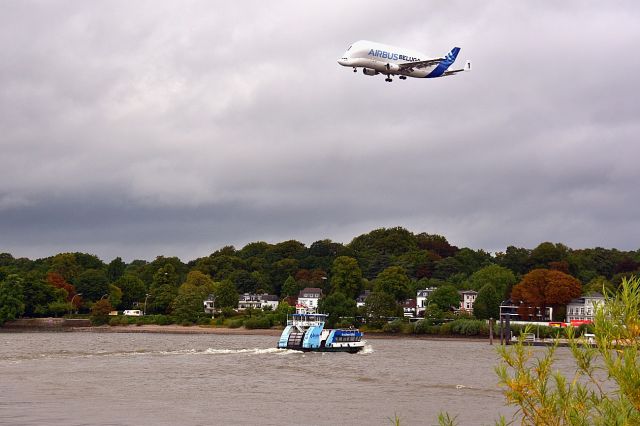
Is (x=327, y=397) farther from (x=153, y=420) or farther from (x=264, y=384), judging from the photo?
(x=153, y=420)

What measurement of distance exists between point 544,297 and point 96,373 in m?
93.2

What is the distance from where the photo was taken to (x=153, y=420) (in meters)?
39.5

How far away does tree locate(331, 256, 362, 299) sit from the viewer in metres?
163

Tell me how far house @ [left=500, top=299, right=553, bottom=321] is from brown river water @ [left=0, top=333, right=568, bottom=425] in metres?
52.0

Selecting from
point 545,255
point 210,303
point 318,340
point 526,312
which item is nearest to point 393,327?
point 526,312

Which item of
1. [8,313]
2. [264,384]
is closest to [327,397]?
[264,384]

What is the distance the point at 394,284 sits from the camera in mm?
154625

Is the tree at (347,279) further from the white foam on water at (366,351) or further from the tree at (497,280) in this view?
the white foam on water at (366,351)

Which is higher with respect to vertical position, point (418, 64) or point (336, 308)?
point (418, 64)

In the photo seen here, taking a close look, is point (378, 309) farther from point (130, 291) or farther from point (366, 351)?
point (130, 291)

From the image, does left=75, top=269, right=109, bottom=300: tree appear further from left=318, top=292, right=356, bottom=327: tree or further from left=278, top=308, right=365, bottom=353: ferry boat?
left=278, top=308, right=365, bottom=353: ferry boat

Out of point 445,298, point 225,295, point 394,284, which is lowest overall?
point 225,295

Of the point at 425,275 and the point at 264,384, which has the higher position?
the point at 425,275

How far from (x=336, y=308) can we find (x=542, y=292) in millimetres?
33323
